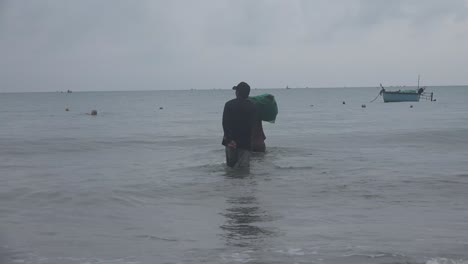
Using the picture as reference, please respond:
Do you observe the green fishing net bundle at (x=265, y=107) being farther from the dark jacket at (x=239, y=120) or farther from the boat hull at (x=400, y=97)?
the boat hull at (x=400, y=97)

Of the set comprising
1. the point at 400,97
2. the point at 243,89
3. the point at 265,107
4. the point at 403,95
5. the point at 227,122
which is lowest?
the point at 400,97

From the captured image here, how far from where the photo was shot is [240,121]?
37.3 feet

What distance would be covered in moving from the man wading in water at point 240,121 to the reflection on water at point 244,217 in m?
0.78

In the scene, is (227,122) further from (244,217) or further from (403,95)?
(403,95)

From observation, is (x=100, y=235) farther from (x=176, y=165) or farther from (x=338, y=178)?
(x=176, y=165)

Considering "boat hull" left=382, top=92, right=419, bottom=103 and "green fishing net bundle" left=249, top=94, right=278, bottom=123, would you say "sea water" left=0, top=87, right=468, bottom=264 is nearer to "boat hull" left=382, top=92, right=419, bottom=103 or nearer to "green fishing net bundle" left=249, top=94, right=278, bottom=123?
"green fishing net bundle" left=249, top=94, right=278, bottom=123

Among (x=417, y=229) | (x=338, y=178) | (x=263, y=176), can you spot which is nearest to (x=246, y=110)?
(x=263, y=176)

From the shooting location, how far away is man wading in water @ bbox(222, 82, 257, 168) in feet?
37.1

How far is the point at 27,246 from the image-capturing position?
6.77 m

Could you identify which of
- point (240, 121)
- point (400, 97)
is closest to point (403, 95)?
point (400, 97)

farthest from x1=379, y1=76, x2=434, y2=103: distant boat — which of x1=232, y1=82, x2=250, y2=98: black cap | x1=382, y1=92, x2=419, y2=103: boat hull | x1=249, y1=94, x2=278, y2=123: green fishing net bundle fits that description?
x1=232, y1=82, x2=250, y2=98: black cap

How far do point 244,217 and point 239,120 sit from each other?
129 inches

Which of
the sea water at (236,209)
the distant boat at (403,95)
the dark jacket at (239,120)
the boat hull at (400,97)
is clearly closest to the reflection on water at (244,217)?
the sea water at (236,209)

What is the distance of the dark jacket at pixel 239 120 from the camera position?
11312 millimetres
